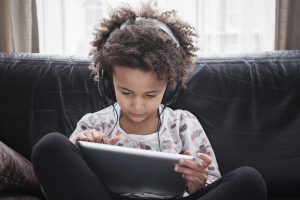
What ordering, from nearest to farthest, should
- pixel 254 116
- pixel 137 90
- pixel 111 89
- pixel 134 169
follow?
pixel 134 169
pixel 137 90
pixel 111 89
pixel 254 116

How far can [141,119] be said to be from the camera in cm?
118

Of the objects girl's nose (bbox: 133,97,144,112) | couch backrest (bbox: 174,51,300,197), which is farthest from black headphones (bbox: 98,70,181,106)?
couch backrest (bbox: 174,51,300,197)

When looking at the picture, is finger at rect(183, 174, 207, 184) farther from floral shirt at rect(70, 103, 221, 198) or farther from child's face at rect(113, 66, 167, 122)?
child's face at rect(113, 66, 167, 122)

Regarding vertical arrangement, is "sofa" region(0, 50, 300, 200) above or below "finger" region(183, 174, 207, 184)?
above

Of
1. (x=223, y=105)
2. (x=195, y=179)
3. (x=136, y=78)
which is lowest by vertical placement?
(x=195, y=179)

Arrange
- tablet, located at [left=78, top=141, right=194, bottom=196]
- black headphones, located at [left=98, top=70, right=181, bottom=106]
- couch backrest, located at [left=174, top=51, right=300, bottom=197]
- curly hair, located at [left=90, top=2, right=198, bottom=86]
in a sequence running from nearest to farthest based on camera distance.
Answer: tablet, located at [left=78, top=141, right=194, bottom=196] < curly hair, located at [left=90, top=2, right=198, bottom=86] < black headphones, located at [left=98, top=70, right=181, bottom=106] < couch backrest, located at [left=174, top=51, right=300, bottom=197]

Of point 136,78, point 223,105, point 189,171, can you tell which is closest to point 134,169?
point 189,171

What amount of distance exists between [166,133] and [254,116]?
1.08 ft

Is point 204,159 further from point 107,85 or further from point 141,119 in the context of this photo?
point 107,85

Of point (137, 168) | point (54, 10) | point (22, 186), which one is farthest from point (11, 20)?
point (137, 168)

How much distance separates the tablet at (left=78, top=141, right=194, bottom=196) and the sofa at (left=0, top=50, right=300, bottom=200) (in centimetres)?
38

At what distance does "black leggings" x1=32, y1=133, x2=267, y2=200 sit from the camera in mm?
976

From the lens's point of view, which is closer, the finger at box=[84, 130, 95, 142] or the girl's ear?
the finger at box=[84, 130, 95, 142]

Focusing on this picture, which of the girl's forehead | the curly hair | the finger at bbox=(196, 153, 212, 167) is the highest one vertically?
the curly hair
